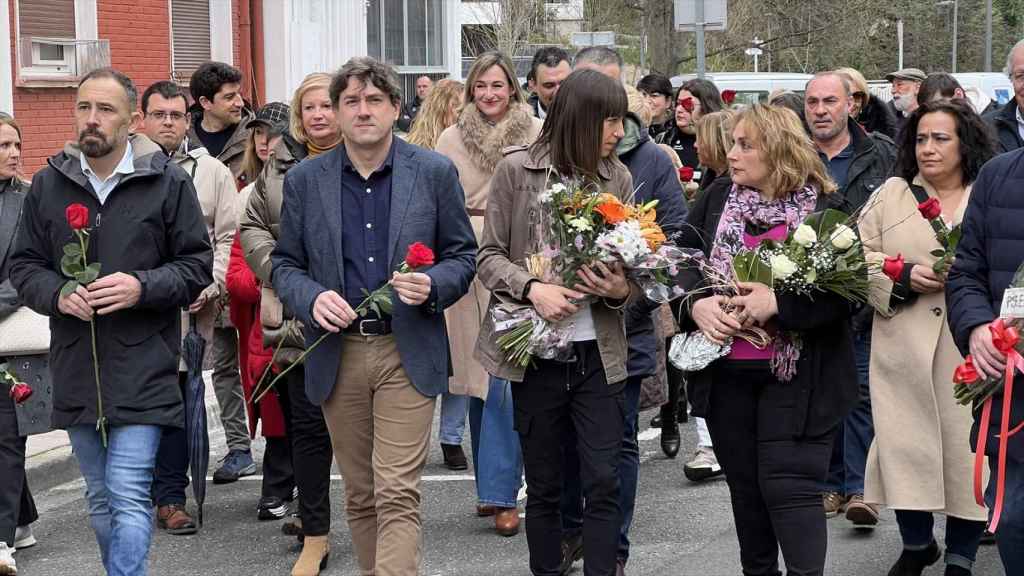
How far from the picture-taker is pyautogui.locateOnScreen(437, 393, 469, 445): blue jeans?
869 cm

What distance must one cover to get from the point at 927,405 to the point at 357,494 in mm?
2425

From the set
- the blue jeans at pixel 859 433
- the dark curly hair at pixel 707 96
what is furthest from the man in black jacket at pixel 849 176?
the dark curly hair at pixel 707 96

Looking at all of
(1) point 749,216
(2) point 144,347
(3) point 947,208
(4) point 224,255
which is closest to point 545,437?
(1) point 749,216

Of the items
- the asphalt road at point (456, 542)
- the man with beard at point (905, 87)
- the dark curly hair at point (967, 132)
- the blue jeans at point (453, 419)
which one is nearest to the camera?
the dark curly hair at point (967, 132)

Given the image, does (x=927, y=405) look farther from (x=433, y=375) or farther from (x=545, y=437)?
(x=433, y=375)

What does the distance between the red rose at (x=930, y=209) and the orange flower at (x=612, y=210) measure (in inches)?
54.1

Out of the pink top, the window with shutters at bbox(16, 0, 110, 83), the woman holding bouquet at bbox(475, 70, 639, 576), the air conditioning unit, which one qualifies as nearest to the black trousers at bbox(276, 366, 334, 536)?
the woman holding bouquet at bbox(475, 70, 639, 576)

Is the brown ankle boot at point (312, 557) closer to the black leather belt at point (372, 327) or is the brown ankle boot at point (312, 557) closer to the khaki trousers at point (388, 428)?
the khaki trousers at point (388, 428)

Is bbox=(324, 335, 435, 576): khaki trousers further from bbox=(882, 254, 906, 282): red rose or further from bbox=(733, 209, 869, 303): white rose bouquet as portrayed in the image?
bbox=(882, 254, 906, 282): red rose

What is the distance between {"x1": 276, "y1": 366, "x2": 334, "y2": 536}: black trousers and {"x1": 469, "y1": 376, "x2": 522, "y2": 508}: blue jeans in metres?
0.89

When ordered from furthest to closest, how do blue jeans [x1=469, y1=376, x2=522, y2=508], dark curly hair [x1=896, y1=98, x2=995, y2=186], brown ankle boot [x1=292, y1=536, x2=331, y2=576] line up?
blue jeans [x1=469, y1=376, x2=522, y2=508]
brown ankle boot [x1=292, y1=536, x2=331, y2=576]
dark curly hair [x1=896, y1=98, x2=995, y2=186]

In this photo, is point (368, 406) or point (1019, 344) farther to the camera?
point (368, 406)

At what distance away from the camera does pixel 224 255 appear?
25.5ft

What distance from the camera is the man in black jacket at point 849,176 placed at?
7.32m
